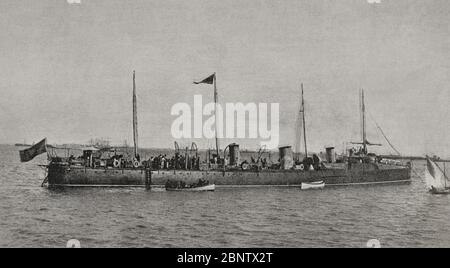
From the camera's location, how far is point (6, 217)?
18.3m

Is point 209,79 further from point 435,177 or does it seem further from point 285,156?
point 435,177

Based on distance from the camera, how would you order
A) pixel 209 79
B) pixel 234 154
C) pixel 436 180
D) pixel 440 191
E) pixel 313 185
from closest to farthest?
pixel 209 79 < pixel 436 180 < pixel 440 191 < pixel 234 154 < pixel 313 185

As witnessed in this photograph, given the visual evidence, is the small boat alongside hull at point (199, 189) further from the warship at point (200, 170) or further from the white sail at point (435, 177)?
the white sail at point (435, 177)

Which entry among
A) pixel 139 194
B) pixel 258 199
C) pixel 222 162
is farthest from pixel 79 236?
pixel 222 162

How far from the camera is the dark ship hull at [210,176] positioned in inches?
1108

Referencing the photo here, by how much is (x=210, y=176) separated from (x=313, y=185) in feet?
26.5

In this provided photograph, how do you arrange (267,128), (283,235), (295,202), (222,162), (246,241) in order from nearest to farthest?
(246,241), (283,235), (267,128), (295,202), (222,162)

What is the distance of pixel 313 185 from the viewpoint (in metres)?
31.5

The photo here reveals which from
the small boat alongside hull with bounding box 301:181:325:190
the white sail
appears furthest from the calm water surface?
the small boat alongside hull with bounding box 301:181:325:190

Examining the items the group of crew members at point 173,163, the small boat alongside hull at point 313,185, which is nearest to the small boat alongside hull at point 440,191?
the small boat alongside hull at point 313,185

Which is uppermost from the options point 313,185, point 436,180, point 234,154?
point 234,154

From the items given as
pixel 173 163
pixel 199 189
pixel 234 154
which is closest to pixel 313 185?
pixel 234 154
